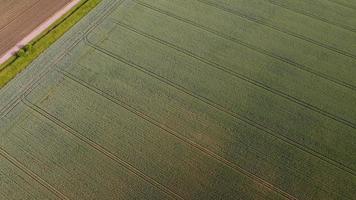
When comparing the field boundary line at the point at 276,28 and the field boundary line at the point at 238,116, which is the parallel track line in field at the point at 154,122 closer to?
the field boundary line at the point at 238,116

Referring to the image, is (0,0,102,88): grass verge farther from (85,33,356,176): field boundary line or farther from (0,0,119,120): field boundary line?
(85,33,356,176): field boundary line

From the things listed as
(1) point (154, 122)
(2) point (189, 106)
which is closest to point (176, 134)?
(1) point (154, 122)

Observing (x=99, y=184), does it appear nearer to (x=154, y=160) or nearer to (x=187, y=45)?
(x=154, y=160)

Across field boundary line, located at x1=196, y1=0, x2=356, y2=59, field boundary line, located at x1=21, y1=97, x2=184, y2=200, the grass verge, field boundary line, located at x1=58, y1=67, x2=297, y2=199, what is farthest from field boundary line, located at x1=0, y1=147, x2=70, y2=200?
field boundary line, located at x1=196, y1=0, x2=356, y2=59

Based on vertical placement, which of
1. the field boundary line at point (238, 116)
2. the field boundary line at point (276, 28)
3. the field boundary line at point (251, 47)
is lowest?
the field boundary line at point (238, 116)

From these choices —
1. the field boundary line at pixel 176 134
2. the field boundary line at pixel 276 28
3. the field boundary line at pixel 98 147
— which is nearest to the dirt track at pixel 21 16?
the field boundary line at pixel 176 134

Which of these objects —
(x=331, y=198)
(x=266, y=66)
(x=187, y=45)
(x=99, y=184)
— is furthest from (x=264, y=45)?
(x=99, y=184)
